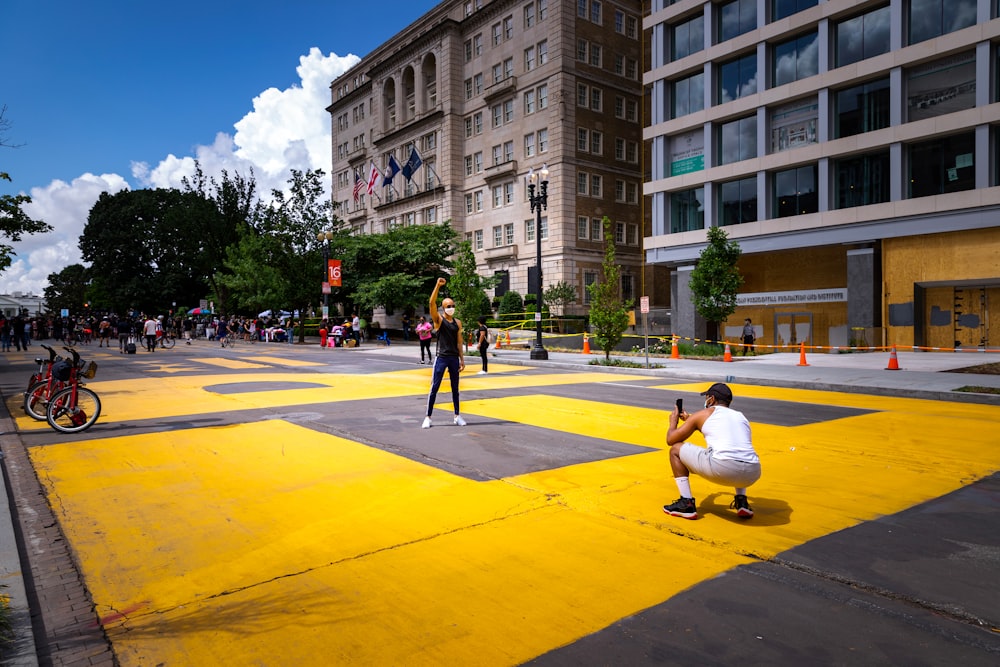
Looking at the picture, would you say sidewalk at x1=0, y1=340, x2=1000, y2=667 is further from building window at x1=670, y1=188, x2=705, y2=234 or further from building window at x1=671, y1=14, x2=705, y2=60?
building window at x1=671, y1=14, x2=705, y2=60

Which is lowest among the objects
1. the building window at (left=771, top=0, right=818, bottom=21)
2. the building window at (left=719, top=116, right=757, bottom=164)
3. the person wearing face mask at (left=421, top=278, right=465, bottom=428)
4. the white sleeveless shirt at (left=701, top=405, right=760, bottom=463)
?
the white sleeveless shirt at (left=701, top=405, right=760, bottom=463)

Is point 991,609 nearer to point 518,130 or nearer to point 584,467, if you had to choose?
point 584,467

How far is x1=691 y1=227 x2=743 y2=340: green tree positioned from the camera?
1147 inches

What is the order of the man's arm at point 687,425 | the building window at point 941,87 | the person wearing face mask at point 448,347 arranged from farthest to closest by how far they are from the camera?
the building window at point 941,87, the person wearing face mask at point 448,347, the man's arm at point 687,425

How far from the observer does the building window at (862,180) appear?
30484 millimetres

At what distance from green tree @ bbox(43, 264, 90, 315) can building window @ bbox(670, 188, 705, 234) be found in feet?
343

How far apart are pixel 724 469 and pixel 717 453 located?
13 centimetres

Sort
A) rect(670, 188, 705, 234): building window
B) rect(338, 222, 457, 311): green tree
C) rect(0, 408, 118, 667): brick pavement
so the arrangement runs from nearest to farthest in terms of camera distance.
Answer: rect(0, 408, 118, 667): brick pavement
rect(670, 188, 705, 234): building window
rect(338, 222, 457, 311): green tree

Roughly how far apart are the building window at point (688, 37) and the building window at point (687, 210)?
8447mm

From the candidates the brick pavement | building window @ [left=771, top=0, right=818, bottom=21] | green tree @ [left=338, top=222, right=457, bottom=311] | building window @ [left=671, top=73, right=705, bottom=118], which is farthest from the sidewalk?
building window @ [left=771, top=0, right=818, bottom=21]

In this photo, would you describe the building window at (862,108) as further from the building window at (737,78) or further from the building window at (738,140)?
the building window at (737,78)

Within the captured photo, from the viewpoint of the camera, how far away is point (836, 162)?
32.2 meters

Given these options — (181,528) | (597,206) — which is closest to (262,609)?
(181,528)

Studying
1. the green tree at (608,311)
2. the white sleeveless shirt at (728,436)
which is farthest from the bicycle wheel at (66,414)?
the green tree at (608,311)
